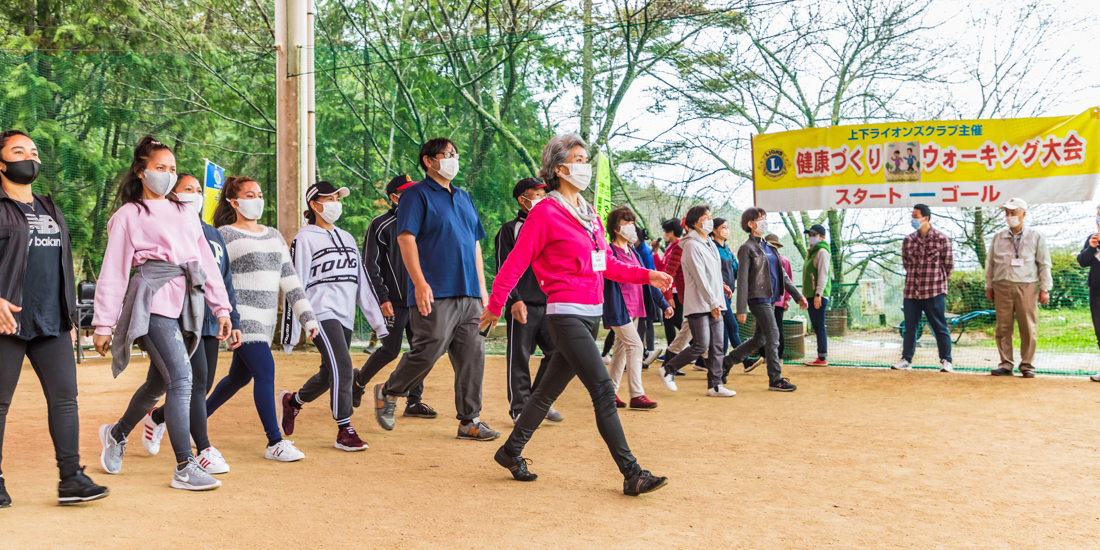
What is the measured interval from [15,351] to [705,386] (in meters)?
5.98

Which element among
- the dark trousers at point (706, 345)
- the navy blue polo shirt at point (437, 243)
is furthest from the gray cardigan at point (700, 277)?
the navy blue polo shirt at point (437, 243)

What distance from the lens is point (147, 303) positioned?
3930 mm

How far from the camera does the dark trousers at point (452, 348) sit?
494cm

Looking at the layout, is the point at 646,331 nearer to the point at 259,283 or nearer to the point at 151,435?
the point at 259,283

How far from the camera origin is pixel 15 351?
3.66 metres

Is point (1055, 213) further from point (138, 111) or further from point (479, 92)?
point (138, 111)

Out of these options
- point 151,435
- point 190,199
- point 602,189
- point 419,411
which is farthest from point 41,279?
point 602,189

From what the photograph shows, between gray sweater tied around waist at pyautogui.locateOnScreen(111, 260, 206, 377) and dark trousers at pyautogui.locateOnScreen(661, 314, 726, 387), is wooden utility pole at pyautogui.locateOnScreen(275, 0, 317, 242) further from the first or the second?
gray sweater tied around waist at pyautogui.locateOnScreen(111, 260, 206, 377)

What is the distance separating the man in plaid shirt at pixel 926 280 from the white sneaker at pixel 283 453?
22.9 feet

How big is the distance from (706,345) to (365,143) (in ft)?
20.5

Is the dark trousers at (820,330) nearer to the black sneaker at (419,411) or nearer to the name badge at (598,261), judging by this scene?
the black sneaker at (419,411)

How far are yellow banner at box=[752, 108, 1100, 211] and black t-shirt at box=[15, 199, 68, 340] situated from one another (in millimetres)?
8204

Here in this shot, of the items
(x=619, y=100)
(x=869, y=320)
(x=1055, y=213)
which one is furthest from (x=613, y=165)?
(x=1055, y=213)

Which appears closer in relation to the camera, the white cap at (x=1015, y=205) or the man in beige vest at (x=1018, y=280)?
the man in beige vest at (x=1018, y=280)
